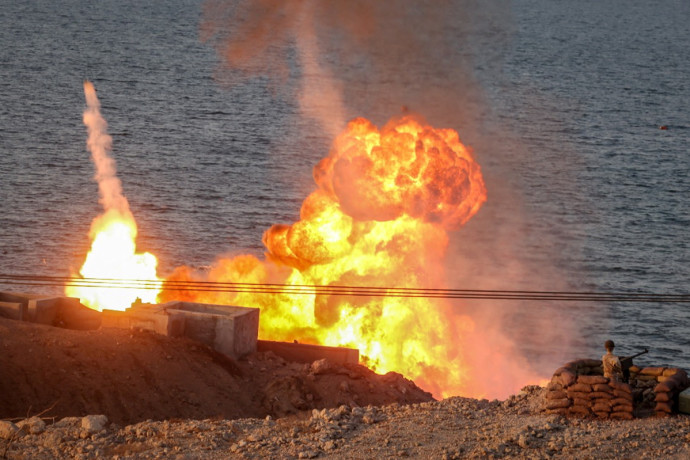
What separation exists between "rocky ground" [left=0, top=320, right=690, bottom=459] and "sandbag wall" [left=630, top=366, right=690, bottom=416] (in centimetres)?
69

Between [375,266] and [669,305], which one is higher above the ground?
[669,305]

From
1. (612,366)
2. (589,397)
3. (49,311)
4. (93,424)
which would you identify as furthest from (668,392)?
(49,311)

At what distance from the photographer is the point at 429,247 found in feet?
258

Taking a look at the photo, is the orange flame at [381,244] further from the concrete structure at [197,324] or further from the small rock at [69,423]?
the small rock at [69,423]

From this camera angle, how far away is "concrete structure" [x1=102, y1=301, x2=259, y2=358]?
66.1 metres

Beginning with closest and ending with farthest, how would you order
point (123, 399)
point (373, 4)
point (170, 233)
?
point (123, 399), point (373, 4), point (170, 233)

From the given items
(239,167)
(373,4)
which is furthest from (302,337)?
(239,167)

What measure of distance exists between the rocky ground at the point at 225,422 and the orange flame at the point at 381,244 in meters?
14.6

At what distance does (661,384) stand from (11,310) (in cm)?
3586

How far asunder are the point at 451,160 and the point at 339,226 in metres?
8.46

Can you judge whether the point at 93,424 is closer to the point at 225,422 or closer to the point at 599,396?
the point at 225,422

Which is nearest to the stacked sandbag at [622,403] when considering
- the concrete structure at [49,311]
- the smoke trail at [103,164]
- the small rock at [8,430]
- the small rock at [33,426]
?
the small rock at [33,426]

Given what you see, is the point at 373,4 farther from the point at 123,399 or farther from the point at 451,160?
the point at 123,399

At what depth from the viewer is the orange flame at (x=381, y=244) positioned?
75188mm
